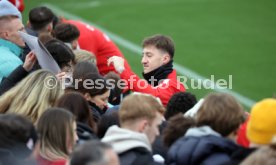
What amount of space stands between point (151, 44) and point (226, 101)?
3154mm

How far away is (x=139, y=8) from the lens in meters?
18.0

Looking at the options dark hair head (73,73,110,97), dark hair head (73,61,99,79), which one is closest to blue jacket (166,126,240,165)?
dark hair head (73,73,110,97)

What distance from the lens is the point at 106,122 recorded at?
636 cm

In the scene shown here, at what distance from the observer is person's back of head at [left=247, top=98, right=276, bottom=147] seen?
5.32 metres

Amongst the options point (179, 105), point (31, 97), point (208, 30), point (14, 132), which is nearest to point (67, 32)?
point (179, 105)

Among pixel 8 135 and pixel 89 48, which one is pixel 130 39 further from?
pixel 8 135

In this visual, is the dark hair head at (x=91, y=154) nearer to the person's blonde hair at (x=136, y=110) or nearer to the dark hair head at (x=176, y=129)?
the person's blonde hair at (x=136, y=110)

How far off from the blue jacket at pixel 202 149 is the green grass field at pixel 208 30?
7.02 m

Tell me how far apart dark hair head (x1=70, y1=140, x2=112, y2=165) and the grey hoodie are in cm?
61

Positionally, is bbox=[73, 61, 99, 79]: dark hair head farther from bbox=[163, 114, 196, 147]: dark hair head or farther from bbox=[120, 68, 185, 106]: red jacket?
bbox=[163, 114, 196, 147]: dark hair head

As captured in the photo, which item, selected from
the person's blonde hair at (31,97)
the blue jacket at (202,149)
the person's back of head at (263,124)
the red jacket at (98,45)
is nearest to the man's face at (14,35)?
the person's blonde hair at (31,97)

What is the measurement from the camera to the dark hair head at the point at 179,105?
6848mm

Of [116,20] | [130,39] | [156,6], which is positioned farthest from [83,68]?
[156,6]

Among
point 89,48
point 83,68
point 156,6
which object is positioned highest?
point 83,68
